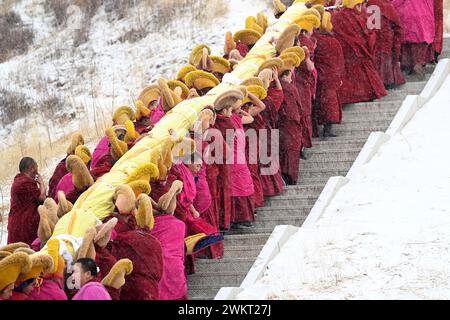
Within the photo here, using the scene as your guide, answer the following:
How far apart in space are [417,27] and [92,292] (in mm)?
9110

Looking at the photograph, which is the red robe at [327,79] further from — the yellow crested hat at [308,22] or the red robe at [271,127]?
the red robe at [271,127]

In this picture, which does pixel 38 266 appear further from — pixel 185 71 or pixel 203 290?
pixel 185 71

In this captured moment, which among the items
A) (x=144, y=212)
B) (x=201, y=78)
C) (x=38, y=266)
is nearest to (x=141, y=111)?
(x=201, y=78)

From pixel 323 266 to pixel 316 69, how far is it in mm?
4557

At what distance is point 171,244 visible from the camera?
13.8 metres

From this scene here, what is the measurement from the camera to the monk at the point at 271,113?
1628 centimetres

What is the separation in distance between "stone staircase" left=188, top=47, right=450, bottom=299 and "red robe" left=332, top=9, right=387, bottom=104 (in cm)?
14

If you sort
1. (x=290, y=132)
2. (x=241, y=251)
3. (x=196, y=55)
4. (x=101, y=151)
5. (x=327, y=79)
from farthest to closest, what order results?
(x=327, y=79)
(x=196, y=55)
(x=290, y=132)
(x=101, y=151)
(x=241, y=251)

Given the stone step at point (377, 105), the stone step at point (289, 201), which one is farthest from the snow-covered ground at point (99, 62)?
the stone step at point (289, 201)

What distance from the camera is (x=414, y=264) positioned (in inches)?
533
